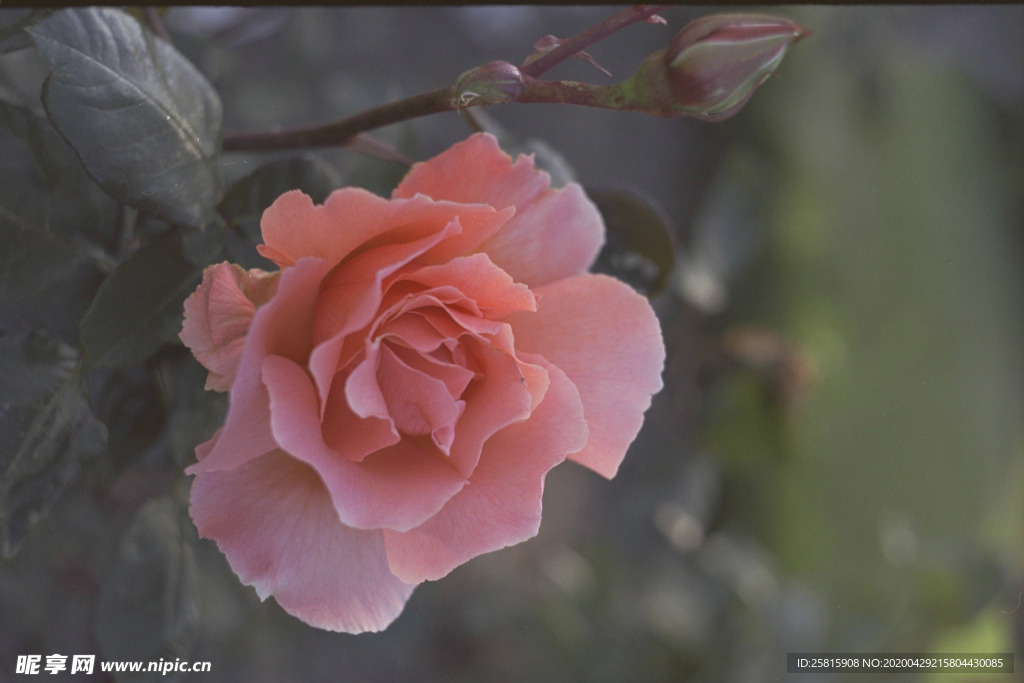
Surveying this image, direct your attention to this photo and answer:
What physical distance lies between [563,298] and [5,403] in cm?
22

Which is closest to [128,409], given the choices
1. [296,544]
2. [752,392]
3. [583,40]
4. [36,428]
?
[36,428]

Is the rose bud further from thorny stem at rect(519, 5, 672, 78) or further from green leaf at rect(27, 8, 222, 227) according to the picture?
green leaf at rect(27, 8, 222, 227)

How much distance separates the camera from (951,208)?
51.6 inches

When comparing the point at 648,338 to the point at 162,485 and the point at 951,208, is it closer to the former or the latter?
the point at 162,485

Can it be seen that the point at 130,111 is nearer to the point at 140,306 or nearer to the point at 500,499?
the point at 140,306

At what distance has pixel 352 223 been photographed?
0.21 m

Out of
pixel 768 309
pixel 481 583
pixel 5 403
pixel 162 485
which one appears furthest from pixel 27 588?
pixel 768 309

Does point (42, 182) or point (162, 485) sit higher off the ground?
point (42, 182)

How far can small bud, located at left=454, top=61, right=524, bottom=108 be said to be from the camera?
0.22 meters

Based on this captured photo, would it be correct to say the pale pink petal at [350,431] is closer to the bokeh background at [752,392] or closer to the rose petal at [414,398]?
the rose petal at [414,398]

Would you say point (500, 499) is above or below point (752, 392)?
above

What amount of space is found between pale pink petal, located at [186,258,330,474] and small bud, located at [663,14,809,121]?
0.12 m

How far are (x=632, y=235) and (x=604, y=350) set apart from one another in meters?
0.13

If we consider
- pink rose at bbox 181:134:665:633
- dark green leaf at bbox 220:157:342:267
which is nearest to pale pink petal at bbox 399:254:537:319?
pink rose at bbox 181:134:665:633
